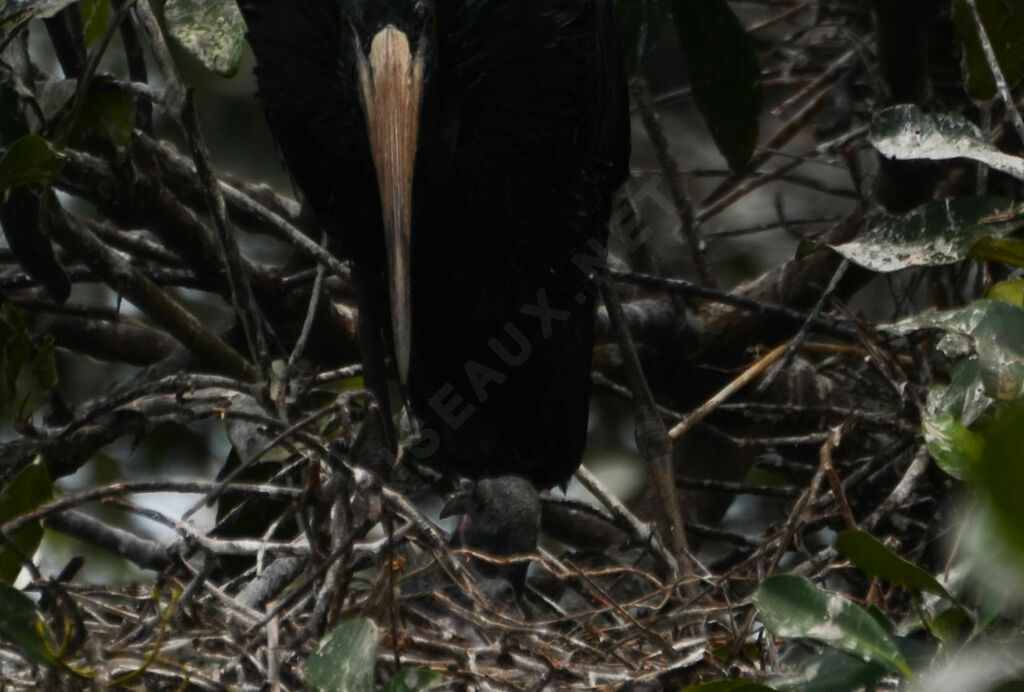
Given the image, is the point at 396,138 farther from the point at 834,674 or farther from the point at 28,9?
the point at 834,674

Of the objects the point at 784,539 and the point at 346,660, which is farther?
the point at 784,539

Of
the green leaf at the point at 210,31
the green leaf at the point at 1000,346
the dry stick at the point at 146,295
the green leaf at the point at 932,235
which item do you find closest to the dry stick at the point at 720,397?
the green leaf at the point at 932,235

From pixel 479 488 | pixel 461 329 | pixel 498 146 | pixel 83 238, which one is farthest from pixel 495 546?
pixel 83 238

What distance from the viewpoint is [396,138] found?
2252mm

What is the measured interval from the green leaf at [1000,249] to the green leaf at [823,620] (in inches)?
24.5

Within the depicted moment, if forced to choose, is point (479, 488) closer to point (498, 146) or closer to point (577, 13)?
point (498, 146)

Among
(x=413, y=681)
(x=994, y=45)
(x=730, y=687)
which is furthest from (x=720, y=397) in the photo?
(x=413, y=681)

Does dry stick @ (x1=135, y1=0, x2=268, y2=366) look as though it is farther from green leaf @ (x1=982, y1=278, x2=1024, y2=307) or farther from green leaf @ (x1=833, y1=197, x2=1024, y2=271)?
green leaf @ (x1=982, y1=278, x2=1024, y2=307)

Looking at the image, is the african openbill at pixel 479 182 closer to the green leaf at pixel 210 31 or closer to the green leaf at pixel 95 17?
the green leaf at pixel 210 31

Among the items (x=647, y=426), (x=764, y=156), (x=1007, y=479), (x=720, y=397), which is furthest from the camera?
(x=764, y=156)

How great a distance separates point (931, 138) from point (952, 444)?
2.18ft

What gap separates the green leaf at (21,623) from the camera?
157 cm

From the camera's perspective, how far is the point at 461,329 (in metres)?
2.98

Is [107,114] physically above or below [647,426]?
above
